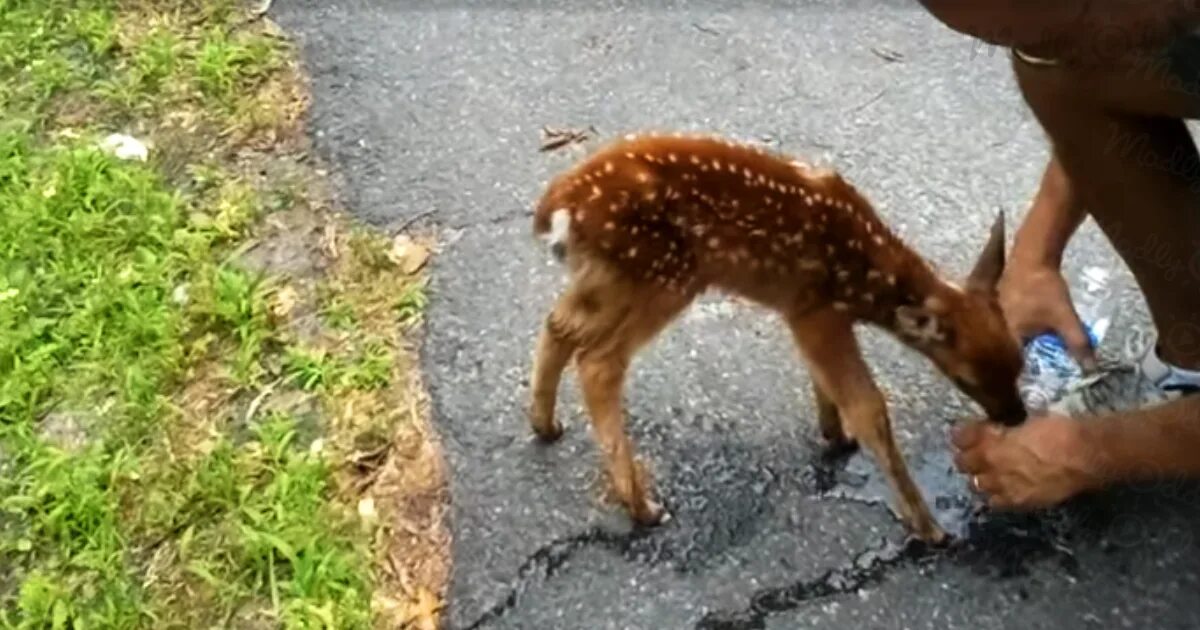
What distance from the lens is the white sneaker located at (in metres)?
3.40

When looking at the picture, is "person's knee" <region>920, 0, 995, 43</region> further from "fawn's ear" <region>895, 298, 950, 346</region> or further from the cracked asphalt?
the cracked asphalt

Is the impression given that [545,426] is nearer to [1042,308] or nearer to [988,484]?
[988,484]

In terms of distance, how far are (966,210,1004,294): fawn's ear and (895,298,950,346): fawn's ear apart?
0.07 meters

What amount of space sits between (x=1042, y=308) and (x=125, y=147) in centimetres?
231

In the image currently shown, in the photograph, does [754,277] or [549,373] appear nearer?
[754,277]

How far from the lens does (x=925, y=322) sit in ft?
10.7

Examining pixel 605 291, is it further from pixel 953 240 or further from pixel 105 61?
pixel 105 61

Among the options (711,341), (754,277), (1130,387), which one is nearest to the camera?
(754,277)

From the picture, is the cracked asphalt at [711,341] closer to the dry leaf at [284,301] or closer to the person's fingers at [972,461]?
the person's fingers at [972,461]

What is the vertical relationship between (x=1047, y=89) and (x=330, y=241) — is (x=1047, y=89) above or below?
above

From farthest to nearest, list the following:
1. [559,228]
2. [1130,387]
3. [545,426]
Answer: [545,426], [1130,387], [559,228]

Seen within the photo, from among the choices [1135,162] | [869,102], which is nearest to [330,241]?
[869,102]

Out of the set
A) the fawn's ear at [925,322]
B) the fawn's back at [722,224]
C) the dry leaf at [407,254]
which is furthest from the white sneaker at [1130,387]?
the dry leaf at [407,254]

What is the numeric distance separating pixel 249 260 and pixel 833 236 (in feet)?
4.99
